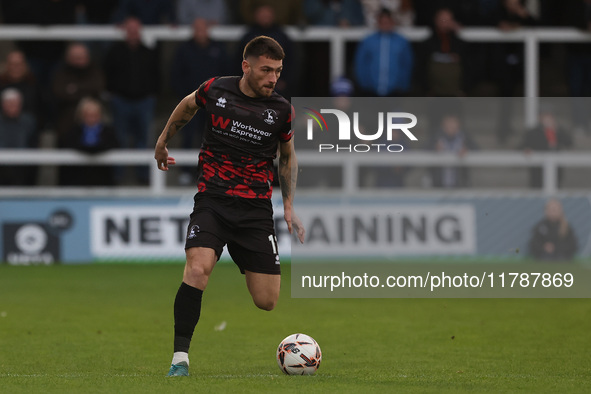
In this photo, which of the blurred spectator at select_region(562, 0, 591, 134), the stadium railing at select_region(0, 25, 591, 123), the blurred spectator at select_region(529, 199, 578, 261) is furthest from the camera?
the blurred spectator at select_region(562, 0, 591, 134)

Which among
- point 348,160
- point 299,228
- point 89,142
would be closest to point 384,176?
point 348,160

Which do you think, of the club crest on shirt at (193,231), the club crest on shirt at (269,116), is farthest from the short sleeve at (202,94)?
the club crest on shirt at (193,231)

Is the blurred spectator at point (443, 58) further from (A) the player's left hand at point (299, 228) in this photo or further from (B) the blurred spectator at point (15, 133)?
(A) the player's left hand at point (299, 228)

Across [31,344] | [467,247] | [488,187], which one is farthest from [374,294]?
[31,344]

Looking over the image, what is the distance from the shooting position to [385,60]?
55.3ft

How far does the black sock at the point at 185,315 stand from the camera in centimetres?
723

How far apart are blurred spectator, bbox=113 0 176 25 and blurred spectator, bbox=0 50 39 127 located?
1.80 m

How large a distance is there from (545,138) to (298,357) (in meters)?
10.2

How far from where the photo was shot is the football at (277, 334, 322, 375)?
24.5 feet

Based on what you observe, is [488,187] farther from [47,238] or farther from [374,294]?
[47,238]

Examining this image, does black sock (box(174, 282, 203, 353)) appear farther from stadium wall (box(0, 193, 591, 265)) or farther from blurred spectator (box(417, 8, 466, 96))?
blurred spectator (box(417, 8, 466, 96))

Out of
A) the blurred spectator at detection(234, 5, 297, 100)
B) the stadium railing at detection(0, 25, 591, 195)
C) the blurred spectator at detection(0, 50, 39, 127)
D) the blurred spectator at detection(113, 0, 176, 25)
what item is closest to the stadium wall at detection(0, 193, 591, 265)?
the stadium railing at detection(0, 25, 591, 195)

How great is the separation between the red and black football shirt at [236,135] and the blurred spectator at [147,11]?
1043 centimetres

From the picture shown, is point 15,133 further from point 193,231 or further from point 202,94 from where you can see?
point 193,231
